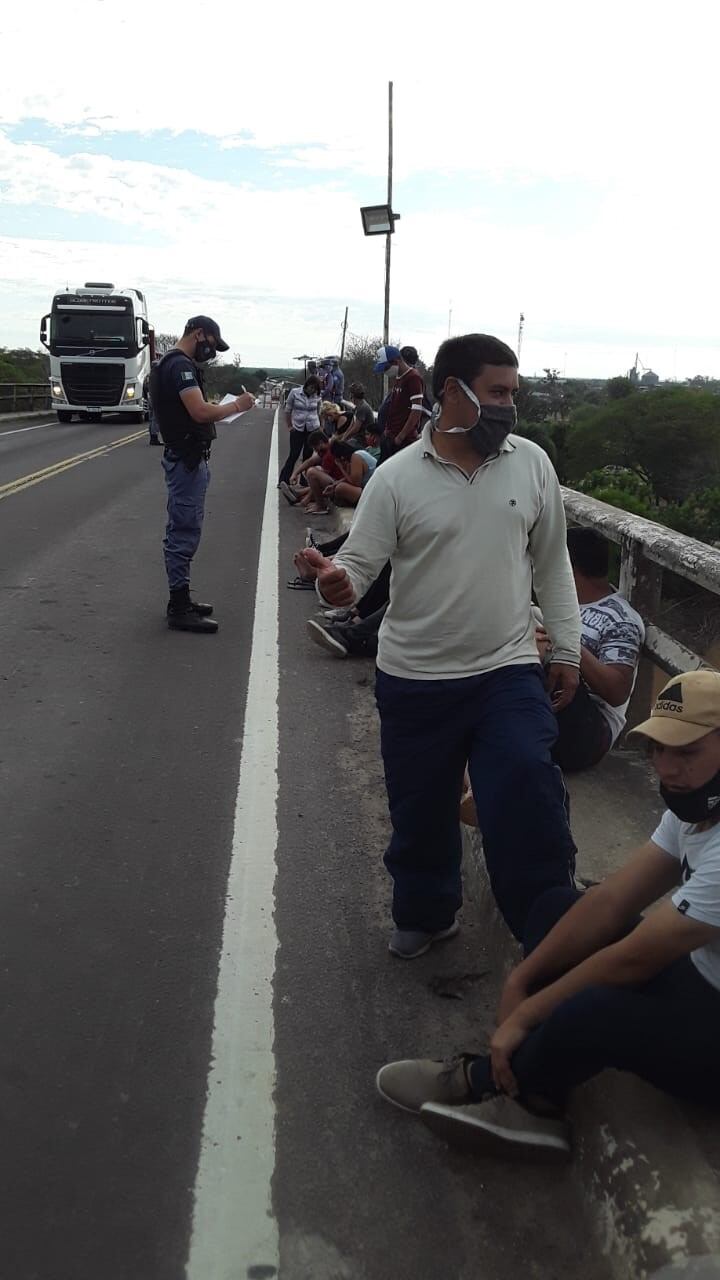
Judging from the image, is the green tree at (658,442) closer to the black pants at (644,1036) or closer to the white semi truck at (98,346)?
the white semi truck at (98,346)

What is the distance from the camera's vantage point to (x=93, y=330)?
28.7 meters

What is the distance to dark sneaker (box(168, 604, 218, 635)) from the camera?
7848 millimetres

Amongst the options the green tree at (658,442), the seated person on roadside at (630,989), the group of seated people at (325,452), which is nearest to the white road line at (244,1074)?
the seated person on roadside at (630,989)

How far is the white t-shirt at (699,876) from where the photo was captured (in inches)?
94.3

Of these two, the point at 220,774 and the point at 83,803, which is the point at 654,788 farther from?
the point at 83,803

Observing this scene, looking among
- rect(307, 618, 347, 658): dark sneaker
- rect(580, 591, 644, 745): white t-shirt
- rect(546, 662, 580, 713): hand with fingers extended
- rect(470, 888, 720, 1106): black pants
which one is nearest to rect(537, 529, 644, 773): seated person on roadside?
rect(580, 591, 644, 745): white t-shirt

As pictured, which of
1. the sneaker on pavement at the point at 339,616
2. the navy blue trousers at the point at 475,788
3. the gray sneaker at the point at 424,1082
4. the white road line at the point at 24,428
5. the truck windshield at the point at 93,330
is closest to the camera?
the gray sneaker at the point at 424,1082

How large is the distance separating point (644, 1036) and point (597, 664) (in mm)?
2183

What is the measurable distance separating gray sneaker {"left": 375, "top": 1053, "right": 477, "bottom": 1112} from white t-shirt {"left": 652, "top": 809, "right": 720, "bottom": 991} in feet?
2.07

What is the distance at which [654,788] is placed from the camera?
4.89 metres

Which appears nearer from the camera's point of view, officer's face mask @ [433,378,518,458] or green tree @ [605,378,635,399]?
officer's face mask @ [433,378,518,458]

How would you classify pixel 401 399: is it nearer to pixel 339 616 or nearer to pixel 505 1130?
pixel 339 616

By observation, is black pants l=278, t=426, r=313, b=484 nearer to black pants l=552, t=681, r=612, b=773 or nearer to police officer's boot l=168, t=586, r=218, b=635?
police officer's boot l=168, t=586, r=218, b=635

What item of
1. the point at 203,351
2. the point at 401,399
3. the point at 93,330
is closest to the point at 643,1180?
the point at 203,351
